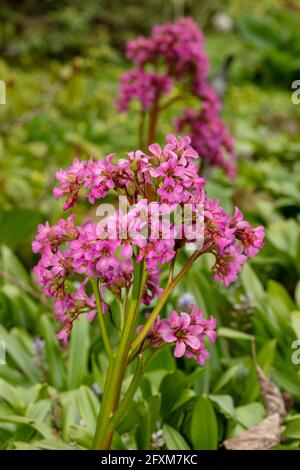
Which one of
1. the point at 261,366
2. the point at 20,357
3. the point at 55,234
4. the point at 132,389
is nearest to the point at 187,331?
the point at 132,389

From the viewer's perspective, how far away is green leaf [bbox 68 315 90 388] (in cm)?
242

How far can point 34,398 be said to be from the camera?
89.8 inches

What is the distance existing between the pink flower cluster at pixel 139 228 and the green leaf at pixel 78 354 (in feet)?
2.60

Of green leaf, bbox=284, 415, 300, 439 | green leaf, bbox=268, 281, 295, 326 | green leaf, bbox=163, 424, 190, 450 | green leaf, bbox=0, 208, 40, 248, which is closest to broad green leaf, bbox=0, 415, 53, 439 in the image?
green leaf, bbox=163, 424, 190, 450

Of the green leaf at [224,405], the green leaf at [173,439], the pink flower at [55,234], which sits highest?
the pink flower at [55,234]

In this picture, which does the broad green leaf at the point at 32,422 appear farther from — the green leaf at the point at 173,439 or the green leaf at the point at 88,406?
the green leaf at the point at 173,439

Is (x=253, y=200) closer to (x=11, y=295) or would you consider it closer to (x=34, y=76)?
(x=11, y=295)

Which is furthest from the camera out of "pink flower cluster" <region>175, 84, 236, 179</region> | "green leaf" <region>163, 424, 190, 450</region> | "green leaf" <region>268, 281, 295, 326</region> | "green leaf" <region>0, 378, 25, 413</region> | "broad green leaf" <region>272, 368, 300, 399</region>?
"pink flower cluster" <region>175, 84, 236, 179</region>

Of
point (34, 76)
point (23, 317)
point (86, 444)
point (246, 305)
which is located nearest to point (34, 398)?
point (86, 444)

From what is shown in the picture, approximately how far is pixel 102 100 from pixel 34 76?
178 cm

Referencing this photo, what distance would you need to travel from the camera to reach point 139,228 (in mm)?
1437

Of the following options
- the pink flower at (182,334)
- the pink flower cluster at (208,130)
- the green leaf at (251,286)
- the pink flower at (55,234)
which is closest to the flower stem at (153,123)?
the pink flower cluster at (208,130)

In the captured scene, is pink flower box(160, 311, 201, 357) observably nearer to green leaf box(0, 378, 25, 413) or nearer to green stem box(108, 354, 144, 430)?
green stem box(108, 354, 144, 430)

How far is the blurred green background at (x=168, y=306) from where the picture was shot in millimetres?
2145
